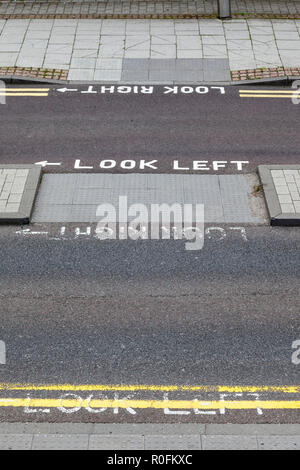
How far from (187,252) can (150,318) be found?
1.87m

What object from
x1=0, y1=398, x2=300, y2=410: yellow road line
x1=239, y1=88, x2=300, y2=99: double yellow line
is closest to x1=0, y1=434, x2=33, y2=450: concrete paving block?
x1=0, y1=398, x2=300, y2=410: yellow road line

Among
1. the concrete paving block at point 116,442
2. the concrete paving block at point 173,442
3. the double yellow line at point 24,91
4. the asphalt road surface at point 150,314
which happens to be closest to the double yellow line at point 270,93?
the double yellow line at point 24,91

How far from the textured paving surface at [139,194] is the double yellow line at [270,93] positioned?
3.68 meters

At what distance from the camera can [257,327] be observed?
36.2ft

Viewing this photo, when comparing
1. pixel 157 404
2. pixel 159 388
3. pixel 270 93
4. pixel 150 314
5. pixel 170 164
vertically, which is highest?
pixel 270 93

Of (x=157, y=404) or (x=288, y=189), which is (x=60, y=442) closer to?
(x=157, y=404)

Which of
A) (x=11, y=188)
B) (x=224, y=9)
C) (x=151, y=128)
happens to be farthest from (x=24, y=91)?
(x=224, y=9)

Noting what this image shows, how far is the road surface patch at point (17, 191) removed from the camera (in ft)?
43.9

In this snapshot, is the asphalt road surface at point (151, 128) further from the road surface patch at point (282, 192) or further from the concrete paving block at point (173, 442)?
the concrete paving block at point (173, 442)

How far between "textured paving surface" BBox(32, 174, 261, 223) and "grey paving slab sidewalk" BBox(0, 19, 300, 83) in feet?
14.6

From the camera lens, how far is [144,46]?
19.4 m

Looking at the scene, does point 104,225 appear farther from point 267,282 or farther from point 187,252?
point 267,282

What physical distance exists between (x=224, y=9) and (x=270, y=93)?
4188mm

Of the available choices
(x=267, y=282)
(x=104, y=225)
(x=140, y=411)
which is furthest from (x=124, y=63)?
(x=140, y=411)
